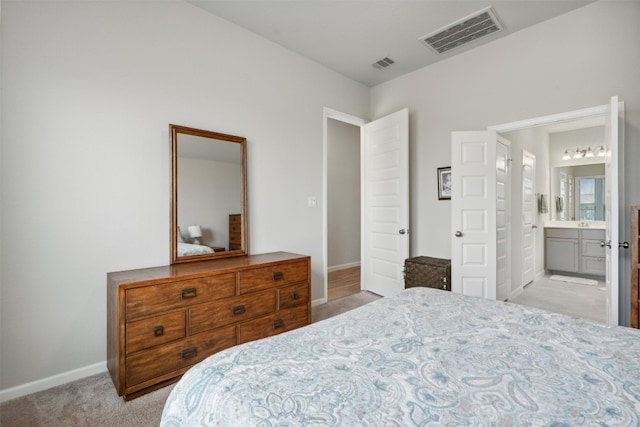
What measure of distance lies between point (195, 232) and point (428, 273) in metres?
2.47

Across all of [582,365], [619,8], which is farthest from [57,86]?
[619,8]

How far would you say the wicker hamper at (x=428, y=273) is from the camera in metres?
3.25

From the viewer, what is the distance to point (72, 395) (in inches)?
75.1

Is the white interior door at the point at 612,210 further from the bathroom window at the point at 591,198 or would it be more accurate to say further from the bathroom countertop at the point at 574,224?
the bathroom window at the point at 591,198

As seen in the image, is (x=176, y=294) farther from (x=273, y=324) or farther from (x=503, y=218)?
(x=503, y=218)

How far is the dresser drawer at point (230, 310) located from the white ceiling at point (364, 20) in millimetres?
2513

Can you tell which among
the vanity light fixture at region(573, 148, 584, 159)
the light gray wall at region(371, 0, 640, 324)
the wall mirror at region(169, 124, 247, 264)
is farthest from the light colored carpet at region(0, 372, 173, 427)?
the vanity light fixture at region(573, 148, 584, 159)

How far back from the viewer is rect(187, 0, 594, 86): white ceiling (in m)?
2.62

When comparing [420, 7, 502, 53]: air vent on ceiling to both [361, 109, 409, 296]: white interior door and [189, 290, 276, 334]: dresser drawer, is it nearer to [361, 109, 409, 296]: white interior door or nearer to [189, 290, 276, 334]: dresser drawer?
[361, 109, 409, 296]: white interior door

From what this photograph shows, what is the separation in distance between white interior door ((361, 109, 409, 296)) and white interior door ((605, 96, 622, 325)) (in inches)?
70.6

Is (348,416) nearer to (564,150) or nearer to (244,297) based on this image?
(244,297)

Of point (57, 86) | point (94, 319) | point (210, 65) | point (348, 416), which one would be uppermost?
point (210, 65)

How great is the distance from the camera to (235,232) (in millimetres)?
2871

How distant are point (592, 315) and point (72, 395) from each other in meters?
4.73
